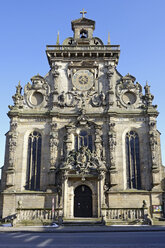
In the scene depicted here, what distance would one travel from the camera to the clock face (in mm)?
32188

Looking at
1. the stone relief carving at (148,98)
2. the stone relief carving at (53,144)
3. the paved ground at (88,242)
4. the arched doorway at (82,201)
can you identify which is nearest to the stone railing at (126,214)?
the arched doorway at (82,201)

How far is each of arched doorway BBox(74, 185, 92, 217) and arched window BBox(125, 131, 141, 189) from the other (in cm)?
463

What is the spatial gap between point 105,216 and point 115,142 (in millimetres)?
8485

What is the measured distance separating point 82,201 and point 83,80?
1442 centimetres

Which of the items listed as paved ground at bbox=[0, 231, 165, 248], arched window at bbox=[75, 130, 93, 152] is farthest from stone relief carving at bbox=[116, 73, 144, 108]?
→ paved ground at bbox=[0, 231, 165, 248]

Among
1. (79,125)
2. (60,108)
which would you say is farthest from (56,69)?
(79,125)

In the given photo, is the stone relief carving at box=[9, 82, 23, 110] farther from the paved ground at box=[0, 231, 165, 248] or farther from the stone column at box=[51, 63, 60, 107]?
the paved ground at box=[0, 231, 165, 248]

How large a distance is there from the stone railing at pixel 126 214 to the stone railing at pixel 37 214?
15.4 feet

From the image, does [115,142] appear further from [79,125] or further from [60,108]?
[60,108]

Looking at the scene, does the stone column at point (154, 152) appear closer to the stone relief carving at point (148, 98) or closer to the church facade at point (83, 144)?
the church facade at point (83, 144)

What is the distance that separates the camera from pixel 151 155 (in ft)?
93.1

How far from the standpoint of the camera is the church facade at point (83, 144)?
26.8m

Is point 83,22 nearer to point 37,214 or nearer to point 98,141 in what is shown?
point 98,141

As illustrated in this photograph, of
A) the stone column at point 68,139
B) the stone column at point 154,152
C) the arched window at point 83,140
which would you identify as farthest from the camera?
the arched window at point 83,140
